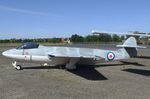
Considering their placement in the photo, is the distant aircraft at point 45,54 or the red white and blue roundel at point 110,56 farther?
the red white and blue roundel at point 110,56

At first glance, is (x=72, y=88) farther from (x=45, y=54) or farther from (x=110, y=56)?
(x=110, y=56)

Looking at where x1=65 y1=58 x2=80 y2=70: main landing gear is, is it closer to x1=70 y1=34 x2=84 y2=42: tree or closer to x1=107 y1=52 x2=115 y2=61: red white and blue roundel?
x1=107 y1=52 x2=115 y2=61: red white and blue roundel

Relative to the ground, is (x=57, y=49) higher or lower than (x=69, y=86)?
higher

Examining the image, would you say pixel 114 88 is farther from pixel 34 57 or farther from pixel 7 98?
pixel 34 57

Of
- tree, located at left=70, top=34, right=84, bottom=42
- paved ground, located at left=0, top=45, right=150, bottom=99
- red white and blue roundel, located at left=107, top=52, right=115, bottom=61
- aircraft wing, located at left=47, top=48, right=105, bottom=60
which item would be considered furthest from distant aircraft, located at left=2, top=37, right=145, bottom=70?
tree, located at left=70, top=34, right=84, bottom=42

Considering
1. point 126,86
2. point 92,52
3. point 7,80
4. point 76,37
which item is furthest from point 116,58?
point 76,37

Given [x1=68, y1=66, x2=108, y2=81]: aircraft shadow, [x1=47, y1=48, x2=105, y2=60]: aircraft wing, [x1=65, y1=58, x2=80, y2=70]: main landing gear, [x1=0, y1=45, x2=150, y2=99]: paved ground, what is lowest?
[x1=68, y1=66, x2=108, y2=81]: aircraft shadow

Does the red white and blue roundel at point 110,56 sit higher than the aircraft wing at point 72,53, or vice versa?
the aircraft wing at point 72,53

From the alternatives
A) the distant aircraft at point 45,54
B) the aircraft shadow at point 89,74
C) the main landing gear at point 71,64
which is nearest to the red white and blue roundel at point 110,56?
the distant aircraft at point 45,54

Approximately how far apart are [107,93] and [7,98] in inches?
149

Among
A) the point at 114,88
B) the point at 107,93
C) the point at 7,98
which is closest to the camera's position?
the point at 7,98

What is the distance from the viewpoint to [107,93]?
9.87 meters

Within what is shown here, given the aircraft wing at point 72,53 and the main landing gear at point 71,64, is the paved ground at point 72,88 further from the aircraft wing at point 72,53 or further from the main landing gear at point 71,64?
the main landing gear at point 71,64

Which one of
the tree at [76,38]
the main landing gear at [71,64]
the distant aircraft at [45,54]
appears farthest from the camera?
the tree at [76,38]
